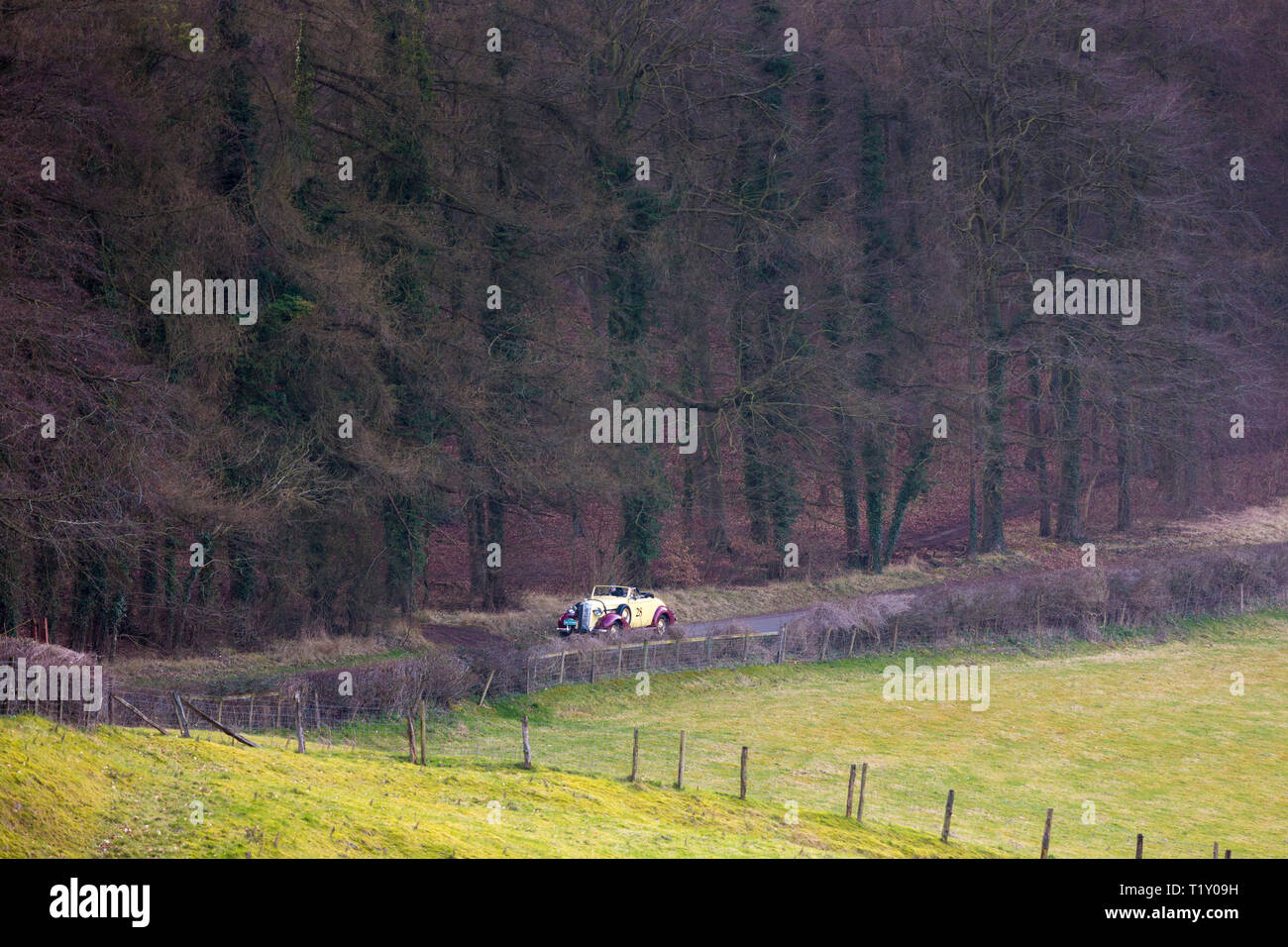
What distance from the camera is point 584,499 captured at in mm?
38375

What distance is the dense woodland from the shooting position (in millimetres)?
25672

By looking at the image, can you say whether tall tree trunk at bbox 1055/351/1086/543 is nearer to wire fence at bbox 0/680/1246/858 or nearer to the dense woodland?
the dense woodland

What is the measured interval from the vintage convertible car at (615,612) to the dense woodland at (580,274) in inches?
146

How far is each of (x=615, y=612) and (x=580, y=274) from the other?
12.1 meters

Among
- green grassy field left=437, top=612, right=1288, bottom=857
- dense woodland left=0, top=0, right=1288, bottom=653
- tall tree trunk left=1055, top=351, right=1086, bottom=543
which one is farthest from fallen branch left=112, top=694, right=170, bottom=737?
tall tree trunk left=1055, top=351, right=1086, bottom=543

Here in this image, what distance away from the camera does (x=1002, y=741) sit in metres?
28.3

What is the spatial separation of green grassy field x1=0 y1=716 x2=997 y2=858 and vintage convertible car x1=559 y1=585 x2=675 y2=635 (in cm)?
987

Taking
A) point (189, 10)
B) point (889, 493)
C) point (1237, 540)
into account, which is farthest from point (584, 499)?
point (1237, 540)

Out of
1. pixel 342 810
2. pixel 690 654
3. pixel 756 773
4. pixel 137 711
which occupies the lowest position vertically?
pixel 756 773

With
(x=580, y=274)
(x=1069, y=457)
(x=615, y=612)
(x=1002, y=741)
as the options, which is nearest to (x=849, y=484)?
(x=1069, y=457)


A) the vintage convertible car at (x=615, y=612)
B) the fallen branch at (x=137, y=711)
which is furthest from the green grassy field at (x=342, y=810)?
the vintage convertible car at (x=615, y=612)

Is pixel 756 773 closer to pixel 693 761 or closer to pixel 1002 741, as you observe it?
pixel 693 761
